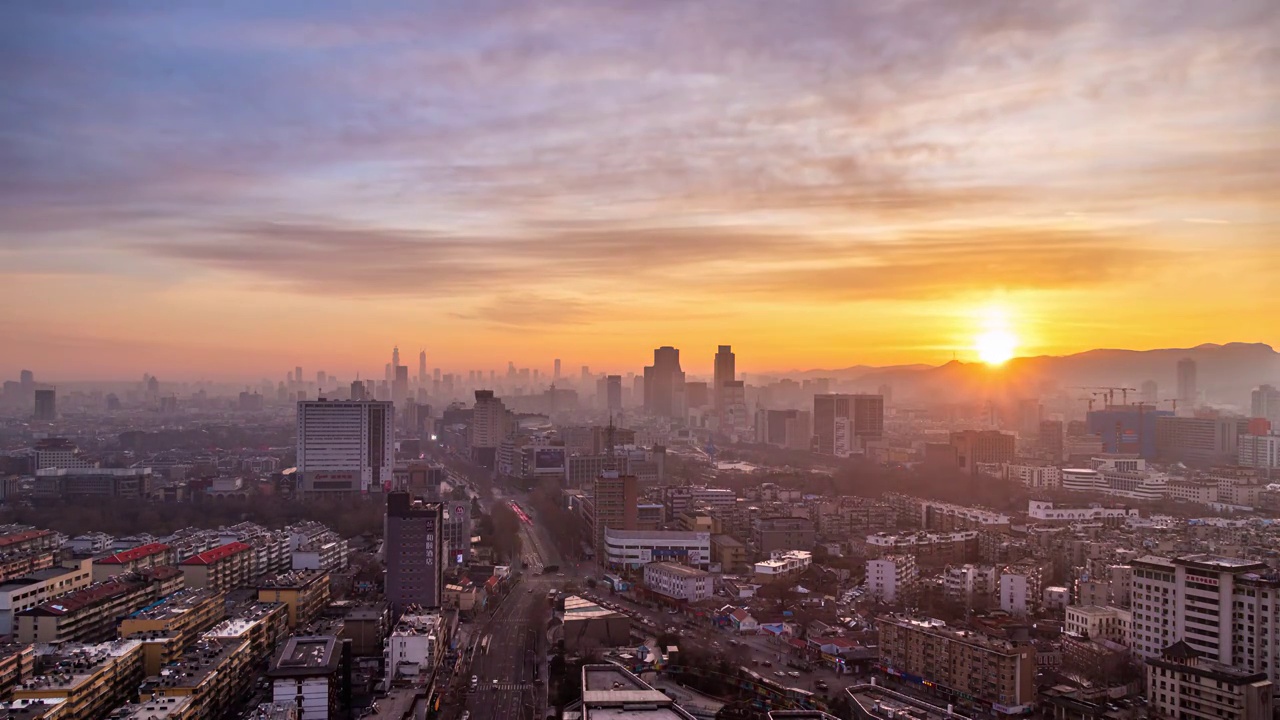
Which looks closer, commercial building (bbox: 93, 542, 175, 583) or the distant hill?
commercial building (bbox: 93, 542, 175, 583)

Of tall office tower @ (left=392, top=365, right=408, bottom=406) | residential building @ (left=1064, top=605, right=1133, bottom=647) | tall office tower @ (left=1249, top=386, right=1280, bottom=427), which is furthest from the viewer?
tall office tower @ (left=392, top=365, right=408, bottom=406)

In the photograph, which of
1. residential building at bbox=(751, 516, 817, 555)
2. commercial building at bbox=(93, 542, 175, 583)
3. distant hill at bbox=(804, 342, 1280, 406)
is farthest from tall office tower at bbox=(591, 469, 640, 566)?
distant hill at bbox=(804, 342, 1280, 406)

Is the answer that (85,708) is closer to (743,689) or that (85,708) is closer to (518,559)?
(743,689)

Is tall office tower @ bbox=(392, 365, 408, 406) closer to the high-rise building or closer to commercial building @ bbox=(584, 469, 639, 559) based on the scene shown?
the high-rise building

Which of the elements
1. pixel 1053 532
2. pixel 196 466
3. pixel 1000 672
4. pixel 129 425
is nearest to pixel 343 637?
pixel 1000 672

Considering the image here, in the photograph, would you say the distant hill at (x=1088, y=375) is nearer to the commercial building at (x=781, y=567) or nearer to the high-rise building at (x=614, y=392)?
the high-rise building at (x=614, y=392)

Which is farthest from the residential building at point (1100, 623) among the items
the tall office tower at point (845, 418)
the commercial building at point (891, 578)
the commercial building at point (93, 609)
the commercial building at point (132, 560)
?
the tall office tower at point (845, 418)
